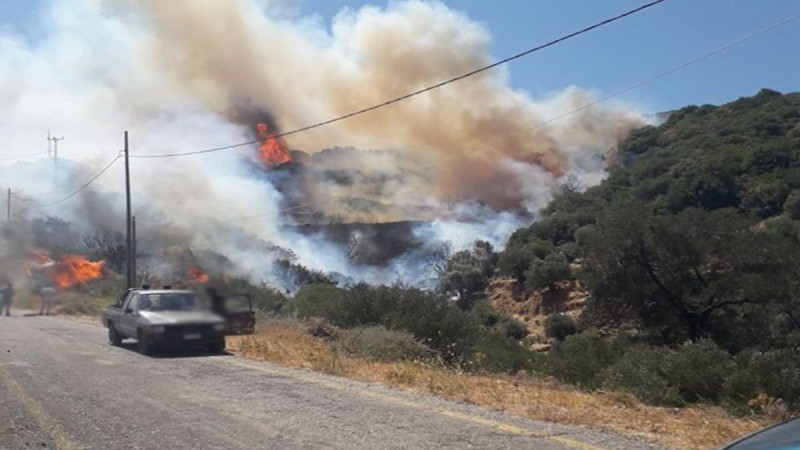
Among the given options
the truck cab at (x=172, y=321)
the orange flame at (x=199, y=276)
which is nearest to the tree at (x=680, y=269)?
the orange flame at (x=199, y=276)

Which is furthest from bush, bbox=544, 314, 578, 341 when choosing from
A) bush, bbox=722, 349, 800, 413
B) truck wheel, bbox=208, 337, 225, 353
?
truck wheel, bbox=208, 337, 225, 353

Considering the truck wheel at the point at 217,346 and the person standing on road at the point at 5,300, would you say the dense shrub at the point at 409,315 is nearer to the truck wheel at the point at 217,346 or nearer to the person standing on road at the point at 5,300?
the truck wheel at the point at 217,346

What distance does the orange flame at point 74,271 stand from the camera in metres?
38.9

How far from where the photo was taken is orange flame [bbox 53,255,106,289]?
38.9 m

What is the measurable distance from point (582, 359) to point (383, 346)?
23.2 feet

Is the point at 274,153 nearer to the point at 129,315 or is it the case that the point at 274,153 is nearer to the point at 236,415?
the point at 129,315

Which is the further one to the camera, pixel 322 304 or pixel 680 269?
pixel 680 269

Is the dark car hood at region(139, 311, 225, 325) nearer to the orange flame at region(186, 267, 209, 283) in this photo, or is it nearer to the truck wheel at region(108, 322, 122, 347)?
the orange flame at region(186, 267, 209, 283)

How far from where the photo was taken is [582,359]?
20.6 meters

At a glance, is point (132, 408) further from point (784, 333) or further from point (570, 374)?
point (784, 333)

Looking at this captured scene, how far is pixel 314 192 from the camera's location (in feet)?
208

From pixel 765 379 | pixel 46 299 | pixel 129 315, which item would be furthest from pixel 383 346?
pixel 46 299

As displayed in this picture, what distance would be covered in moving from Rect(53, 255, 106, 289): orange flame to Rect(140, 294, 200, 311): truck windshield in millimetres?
23651

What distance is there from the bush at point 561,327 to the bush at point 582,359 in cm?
484
